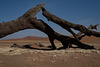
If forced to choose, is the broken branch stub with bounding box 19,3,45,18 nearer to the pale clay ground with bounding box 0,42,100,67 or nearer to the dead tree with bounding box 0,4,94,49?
the dead tree with bounding box 0,4,94,49

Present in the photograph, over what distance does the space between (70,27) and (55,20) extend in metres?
1.32

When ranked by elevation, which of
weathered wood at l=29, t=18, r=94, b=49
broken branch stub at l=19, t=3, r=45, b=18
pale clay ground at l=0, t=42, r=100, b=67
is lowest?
pale clay ground at l=0, t=42, r=100, b=67

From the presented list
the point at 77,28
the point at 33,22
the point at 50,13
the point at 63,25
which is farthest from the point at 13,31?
the point at 77,28

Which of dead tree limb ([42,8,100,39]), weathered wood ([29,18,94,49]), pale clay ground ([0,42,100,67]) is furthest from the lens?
weathered wood ([29,18,94,49])

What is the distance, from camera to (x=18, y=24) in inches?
318

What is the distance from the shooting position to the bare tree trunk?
7.66m

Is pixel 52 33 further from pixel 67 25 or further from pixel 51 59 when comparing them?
pixel 51 59

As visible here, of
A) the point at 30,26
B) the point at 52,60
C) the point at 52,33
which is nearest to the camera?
the point at 52,60

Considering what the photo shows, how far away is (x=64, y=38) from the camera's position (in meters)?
9.27

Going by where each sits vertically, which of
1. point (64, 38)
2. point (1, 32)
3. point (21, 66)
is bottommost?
point (21, 66)

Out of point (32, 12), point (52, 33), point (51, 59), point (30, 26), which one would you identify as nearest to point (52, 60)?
point (51, 59)

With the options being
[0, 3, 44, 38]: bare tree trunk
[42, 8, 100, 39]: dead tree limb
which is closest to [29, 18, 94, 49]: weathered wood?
[0, 3, 44, 38]: bare tree trunk

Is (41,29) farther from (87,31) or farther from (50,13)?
(87,31)

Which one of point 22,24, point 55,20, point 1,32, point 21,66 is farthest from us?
point 55,20
